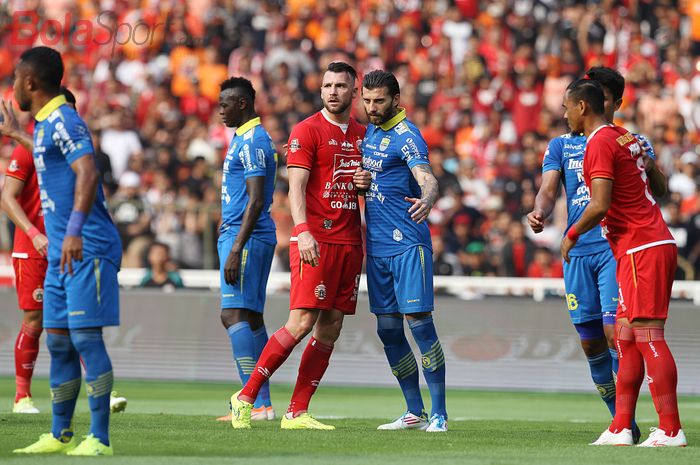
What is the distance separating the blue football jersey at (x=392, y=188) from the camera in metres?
10.4

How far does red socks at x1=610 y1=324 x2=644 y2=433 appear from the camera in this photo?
29.8ft

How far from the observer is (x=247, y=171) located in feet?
35.4

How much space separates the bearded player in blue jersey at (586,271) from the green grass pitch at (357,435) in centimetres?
64

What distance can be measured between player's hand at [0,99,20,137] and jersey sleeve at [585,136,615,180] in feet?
12.5

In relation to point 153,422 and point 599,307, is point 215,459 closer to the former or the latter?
point 153,422

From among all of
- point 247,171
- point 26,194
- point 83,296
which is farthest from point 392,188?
point 83,296

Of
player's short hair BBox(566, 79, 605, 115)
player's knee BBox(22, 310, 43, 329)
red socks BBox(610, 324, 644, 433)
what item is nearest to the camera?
red socks BBox(610, 324, 644, 433)

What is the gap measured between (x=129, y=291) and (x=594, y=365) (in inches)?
321

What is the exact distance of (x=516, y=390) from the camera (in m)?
16.4

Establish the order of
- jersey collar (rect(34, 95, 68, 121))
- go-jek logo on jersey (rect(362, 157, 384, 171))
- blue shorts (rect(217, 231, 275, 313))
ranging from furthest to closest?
1. blue shorts (rect(217, 231, 275, 313))
2. go-jek logo on jersey (rect(362, 157, 384, 171))
3. jersey collar (rect(34, 95, 68, 121))

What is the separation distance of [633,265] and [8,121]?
14.1 feet

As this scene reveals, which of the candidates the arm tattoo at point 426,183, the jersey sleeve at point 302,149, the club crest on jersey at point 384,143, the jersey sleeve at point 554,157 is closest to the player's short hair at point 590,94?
the jersey sleeve at point 554,157

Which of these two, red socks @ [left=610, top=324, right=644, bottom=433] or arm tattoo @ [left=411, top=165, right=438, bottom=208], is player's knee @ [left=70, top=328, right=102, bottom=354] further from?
red socks @ [left=610, top=324, right=644, bottom=433]

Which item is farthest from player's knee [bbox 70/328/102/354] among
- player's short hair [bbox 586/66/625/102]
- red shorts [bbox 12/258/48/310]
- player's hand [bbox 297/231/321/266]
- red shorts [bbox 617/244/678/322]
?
player's short hair [bbox 586/66/625/102]
